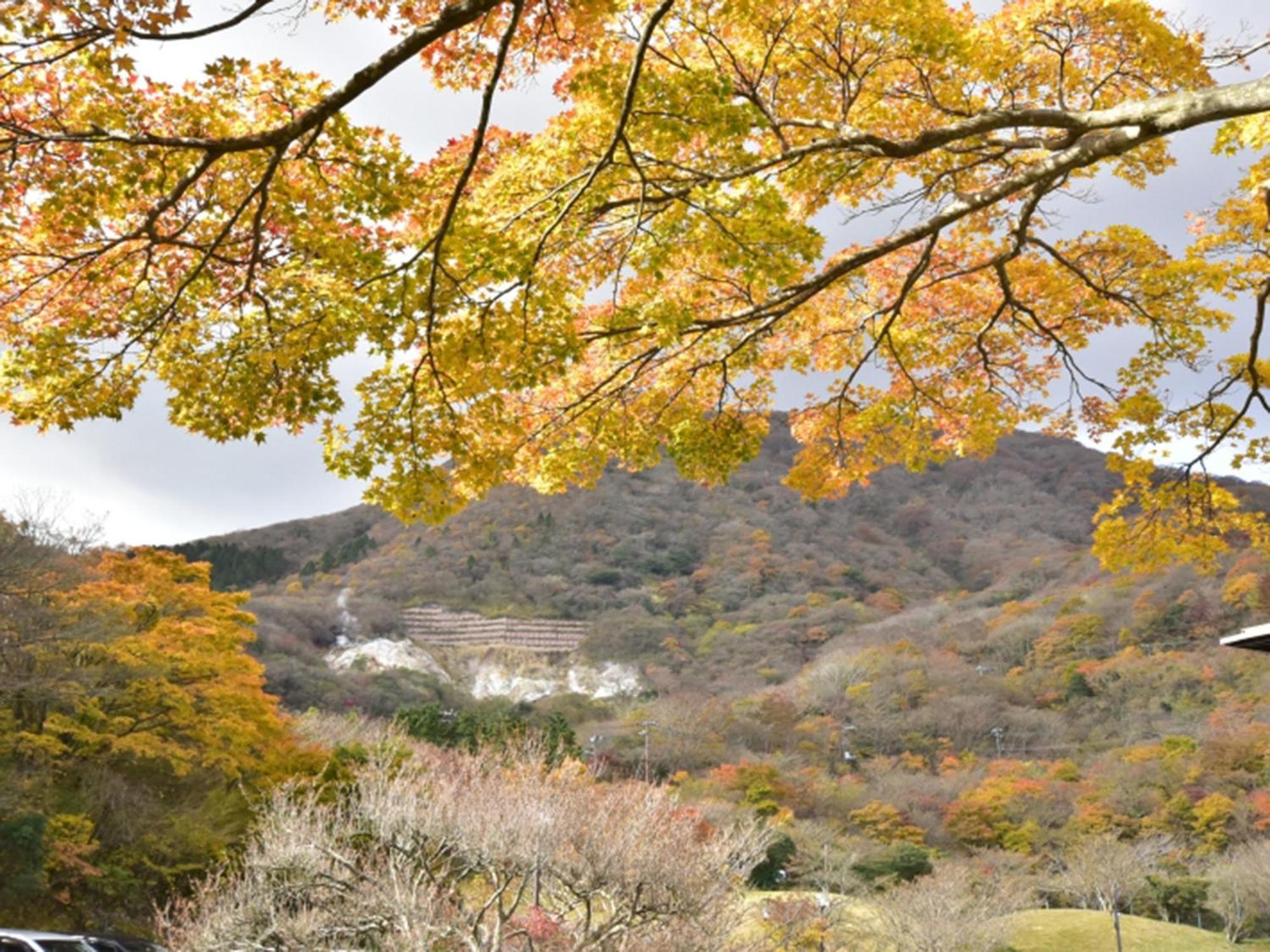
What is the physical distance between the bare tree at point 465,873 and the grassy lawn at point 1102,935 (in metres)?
11.1

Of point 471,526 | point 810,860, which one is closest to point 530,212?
point 810,860

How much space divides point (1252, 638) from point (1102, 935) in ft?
70.0

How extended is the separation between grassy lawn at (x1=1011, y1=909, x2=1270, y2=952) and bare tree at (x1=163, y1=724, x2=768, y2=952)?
11.1 metres

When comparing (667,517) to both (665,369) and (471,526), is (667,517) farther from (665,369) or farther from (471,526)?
(665,369)

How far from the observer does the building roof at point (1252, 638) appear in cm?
374

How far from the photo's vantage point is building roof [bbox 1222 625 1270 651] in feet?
12.3

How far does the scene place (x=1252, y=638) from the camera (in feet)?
12.6

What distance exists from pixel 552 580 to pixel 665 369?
183ft

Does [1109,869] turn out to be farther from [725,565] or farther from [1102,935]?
[725,565]

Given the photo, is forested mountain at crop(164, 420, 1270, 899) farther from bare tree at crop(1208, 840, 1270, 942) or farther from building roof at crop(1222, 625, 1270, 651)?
building roof at crop(1222, 625, 1270, 651)

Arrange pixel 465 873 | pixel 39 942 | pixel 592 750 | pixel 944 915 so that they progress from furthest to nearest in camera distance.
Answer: pixel 592 750 < pixel 944 915 < pixel 465 873 < pixel 39 942

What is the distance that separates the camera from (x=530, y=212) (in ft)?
13.1

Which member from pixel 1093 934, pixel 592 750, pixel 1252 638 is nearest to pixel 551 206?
pixel 1252 638

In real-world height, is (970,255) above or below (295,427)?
above
